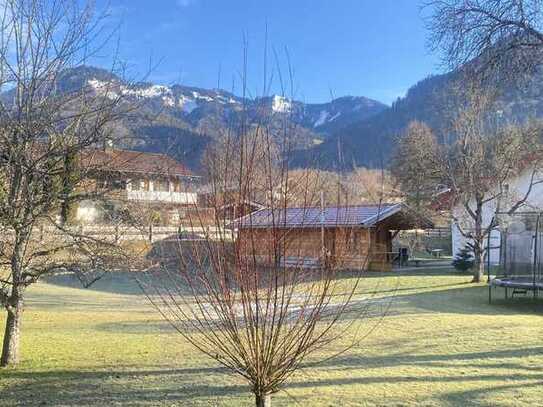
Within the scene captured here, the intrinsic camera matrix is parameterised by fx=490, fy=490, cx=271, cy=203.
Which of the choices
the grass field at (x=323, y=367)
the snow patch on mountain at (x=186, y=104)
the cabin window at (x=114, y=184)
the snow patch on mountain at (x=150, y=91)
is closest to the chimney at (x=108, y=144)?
the cabin window at (x=114, y=184)

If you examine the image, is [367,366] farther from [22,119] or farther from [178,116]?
[22,119]

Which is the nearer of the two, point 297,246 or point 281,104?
point 281,104

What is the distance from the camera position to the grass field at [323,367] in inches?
220

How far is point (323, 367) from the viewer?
7020 millimetres

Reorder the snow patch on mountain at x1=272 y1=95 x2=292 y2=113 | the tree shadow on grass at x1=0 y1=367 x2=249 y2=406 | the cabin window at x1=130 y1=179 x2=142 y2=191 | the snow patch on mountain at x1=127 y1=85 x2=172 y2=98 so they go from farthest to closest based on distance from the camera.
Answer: the cabin window at x1=130 y1=179 x2=142 y2=191 → the snow patch on mountain at x1=127 y1=85 x2=172 y2=98 → the tree shadow on grass at x1=0 y1=367 x2=249 y2=406 → the snow patch on mountain at x1=272 y1=95 x2=292 y2=113

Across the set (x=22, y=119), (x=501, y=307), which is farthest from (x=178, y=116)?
(x=501, y=307)

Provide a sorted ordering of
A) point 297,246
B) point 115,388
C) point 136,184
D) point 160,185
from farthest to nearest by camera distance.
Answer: point 136,184, point 160,185, point 115,388, point 297,246

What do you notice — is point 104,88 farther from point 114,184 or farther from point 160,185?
point 160,185

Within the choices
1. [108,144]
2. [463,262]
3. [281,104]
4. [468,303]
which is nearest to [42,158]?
[108,144]

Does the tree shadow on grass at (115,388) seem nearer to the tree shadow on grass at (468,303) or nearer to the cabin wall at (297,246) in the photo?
the cabin wall at (297,246)

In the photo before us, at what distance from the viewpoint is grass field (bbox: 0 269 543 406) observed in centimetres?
560

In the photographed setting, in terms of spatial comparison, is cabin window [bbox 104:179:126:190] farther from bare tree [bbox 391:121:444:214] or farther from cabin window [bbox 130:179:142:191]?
bare tree [bbox 391:121:444:214]

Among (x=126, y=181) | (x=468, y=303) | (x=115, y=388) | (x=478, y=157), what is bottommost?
(x=468, y=303)

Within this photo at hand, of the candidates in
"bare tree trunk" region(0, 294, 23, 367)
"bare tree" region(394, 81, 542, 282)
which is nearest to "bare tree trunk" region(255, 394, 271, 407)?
"bare tree trunk" region(0, 294, 23, 367)
